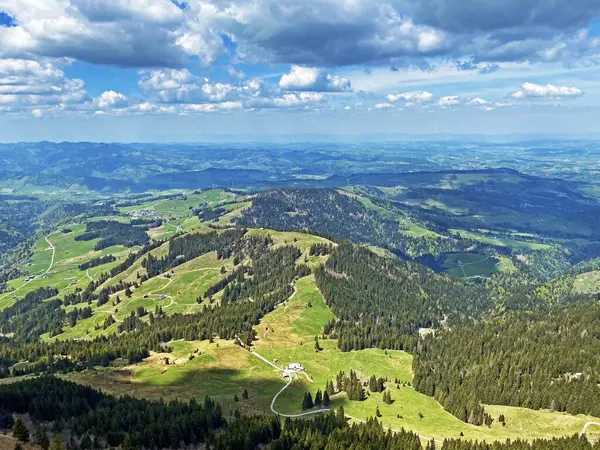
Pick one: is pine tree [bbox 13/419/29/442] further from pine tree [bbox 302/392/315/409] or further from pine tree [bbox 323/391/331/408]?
pine tree [bbox 323/391/331/408]

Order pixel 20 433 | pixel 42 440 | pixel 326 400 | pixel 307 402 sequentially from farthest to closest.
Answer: pixel 326 400 → pixel 307 402 → pixel 42 440 → pixel 20 433

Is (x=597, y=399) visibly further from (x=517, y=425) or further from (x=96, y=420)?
(x=96, y=420)

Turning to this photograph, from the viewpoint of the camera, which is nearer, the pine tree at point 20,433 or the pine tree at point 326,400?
the pine tree at point 20,433

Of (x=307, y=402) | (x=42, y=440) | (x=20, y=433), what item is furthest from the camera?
(x=307, y=402)

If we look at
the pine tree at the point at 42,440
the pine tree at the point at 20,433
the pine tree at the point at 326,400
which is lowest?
the pine tree at the point at 326,400

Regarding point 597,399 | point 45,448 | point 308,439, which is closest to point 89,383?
point 45,448

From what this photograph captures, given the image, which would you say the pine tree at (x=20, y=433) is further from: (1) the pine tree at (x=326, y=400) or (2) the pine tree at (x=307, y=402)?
(1) the pine tree at (x=326, y=400)

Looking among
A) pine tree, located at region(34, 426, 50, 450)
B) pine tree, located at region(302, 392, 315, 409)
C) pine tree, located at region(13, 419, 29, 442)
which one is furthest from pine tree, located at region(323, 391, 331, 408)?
pine tree, located at region(13, 419, 29, 442)

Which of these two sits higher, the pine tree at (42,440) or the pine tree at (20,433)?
the pine tree at (20,433)

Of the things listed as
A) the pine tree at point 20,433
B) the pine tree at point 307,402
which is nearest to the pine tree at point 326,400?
the pine tree at point 307,402

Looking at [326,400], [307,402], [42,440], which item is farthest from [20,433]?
[326,400]

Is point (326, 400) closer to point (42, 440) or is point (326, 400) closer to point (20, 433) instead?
point (42, 440)

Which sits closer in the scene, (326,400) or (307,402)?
(307,402)
